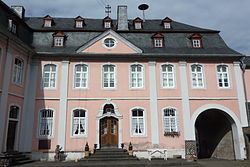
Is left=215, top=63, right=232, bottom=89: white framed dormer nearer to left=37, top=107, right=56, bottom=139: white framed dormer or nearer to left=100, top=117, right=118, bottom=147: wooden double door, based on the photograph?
left=100, top=117, right=118, bottom=147: wooden double door

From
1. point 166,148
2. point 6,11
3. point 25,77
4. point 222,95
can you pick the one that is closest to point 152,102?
point 166,148

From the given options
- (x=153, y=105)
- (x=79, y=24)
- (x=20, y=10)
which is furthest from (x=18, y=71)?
(x=153, y=105)

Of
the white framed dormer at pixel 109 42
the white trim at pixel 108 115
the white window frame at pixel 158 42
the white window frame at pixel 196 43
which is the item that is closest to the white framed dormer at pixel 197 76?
the white window frame at pixel 196 43

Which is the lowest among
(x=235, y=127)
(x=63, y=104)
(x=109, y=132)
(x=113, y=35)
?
(x=109, y=132)

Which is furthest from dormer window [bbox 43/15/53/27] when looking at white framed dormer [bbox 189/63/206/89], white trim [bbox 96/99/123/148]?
white framed dormer [bbox 189/63/206/89]

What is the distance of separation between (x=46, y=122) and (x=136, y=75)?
22.9 ft

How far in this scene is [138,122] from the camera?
15008mm

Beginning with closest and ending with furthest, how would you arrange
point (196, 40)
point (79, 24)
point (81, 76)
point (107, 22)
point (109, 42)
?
point (81, 76), point (109, 42), point (196, 40), point (79, 24), point (107, 22)

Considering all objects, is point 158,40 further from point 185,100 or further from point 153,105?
point 153,105

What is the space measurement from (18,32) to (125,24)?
325 inches

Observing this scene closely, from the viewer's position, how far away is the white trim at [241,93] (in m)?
15.2

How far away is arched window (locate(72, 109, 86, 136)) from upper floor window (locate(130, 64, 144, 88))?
404cm

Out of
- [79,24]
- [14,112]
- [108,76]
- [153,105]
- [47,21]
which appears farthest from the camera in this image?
[47,21]

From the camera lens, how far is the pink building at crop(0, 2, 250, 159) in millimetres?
14336
